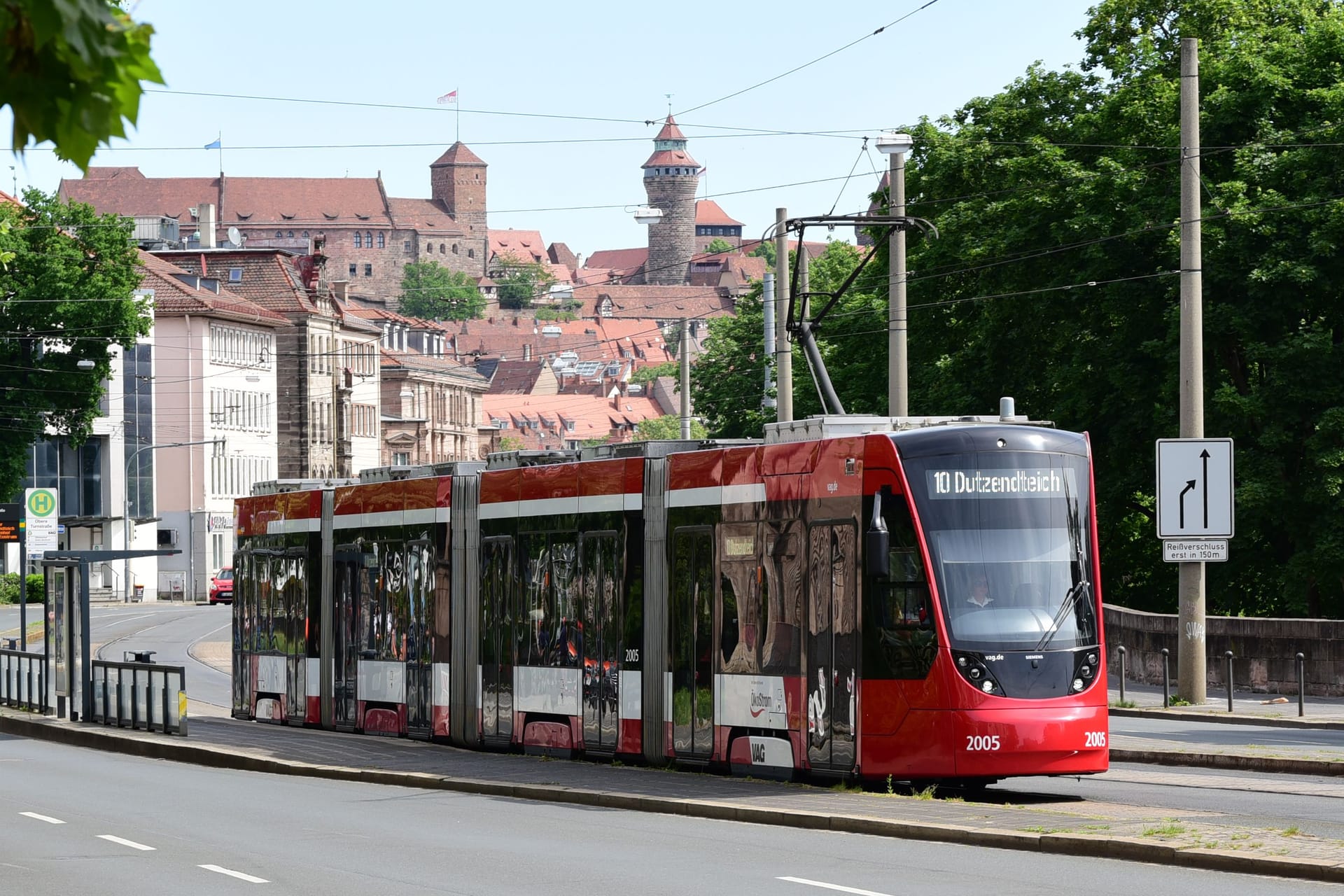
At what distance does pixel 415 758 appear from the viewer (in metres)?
21.9

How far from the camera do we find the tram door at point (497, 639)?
72.6 ft

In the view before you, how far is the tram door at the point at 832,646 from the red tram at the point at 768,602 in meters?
0.02

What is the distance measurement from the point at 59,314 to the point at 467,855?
6751 cm

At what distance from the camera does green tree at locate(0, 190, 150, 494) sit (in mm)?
76875

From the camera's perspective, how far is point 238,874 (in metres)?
13.0

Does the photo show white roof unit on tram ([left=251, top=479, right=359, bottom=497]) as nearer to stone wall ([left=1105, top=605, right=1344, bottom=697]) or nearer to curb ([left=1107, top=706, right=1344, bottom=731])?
curb ([left=1107, top=706, right=1344, bottom=731])

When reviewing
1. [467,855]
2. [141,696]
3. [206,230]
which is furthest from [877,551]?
[206,230]

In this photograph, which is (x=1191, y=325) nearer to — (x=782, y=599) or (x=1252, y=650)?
(x=1252, y=650)

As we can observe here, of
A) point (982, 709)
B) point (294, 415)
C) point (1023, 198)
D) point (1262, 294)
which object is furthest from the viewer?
point (294, 415)

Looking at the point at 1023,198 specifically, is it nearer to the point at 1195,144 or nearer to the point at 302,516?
the point at 1195,144

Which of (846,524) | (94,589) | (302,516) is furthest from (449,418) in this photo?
(846,524)

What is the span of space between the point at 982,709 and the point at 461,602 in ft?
27.0

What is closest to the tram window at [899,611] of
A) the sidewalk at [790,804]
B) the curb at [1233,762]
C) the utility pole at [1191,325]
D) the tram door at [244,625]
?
the sidewalk at [790,804]

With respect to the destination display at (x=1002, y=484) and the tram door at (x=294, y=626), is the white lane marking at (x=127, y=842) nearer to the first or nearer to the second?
the destination display at (x=1002, y=484)
